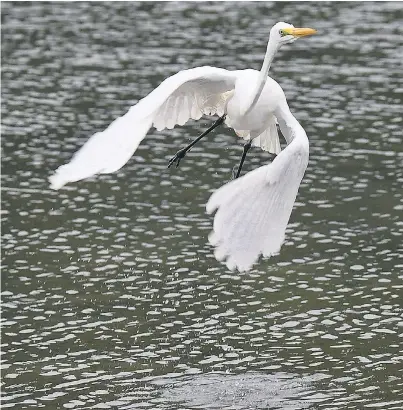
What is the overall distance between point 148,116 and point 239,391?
6.15 m

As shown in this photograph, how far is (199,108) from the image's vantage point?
19844mm

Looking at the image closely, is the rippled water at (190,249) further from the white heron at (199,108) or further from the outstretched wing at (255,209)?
the outstretched wing at (255,209)

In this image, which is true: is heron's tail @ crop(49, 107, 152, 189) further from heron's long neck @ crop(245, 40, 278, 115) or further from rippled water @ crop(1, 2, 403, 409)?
rippled water @ crop(1, 2, 403, 409)

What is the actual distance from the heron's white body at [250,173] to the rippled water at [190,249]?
4.51 m

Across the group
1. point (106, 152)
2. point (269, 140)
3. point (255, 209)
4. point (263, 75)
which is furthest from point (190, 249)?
point (106, 152)

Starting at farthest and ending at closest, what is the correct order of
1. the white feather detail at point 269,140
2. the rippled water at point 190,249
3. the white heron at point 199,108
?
the white feather detail at point 269,140 < the rippled water at point 190,249 < the white heron at point 199,108

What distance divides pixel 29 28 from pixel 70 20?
1688 millimetres

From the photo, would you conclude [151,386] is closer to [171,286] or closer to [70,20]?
[171,286]

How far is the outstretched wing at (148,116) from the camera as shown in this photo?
13.7 meters

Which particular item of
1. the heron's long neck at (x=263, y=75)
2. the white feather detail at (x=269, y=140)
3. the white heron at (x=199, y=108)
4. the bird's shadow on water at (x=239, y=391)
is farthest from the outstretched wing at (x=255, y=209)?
the white feather detail at (x=269, y=140)

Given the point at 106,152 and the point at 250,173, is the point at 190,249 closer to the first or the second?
the point at 250,173

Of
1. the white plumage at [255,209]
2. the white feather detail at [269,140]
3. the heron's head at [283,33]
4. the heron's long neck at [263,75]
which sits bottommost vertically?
the white feather detail at [269,140]

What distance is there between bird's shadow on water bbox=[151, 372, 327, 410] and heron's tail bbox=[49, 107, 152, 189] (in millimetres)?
5908

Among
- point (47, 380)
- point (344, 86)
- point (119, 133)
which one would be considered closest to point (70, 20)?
point (344, 86)
